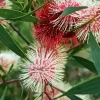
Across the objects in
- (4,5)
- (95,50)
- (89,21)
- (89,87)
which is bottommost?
(89,87)

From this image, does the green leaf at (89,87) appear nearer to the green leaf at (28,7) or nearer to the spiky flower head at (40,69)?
the spiky flower head at (40,69)

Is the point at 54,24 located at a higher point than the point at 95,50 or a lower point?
higher

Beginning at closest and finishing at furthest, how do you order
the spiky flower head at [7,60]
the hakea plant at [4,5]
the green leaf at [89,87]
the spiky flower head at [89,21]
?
1. the green leaf at [89,87]
2. the spiky flower head at [89,21]
3. the hakea plant at [4,5]
4. the spiky flower head at [7,60]

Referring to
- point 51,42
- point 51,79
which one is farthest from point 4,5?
point 51,79

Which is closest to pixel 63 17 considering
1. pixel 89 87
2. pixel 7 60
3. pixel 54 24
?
pixel 54 24

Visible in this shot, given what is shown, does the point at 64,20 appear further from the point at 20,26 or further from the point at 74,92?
the point at 20,26

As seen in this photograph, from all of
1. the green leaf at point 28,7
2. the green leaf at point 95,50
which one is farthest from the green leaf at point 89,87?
the green leaf at point 28,7

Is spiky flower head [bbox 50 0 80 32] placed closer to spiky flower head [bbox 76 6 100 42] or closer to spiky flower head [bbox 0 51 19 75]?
spiky flower head [bbox 76 6 100 42]

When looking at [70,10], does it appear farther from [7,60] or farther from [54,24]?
[7,60]
